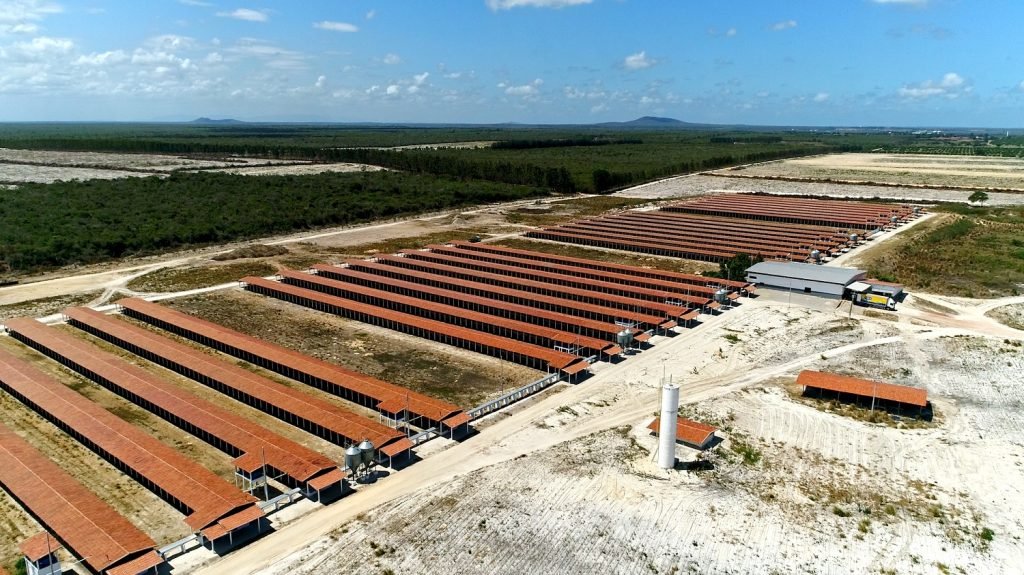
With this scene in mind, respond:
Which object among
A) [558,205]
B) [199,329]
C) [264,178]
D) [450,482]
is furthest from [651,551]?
[264,178]

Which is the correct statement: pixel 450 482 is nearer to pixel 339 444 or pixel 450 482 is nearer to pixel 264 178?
pixel 339 444

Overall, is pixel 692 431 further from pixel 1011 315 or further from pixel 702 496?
pixel 1011 315

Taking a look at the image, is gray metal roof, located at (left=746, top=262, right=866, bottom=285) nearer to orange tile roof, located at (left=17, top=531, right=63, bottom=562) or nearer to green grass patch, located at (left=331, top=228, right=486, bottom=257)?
green grass patch, located at (left=331, top=228, right=486, bottom=257)

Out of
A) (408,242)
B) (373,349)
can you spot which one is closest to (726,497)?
(373,349)

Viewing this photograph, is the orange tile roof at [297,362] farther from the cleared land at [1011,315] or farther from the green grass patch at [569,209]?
the green grass patch at [569,209]

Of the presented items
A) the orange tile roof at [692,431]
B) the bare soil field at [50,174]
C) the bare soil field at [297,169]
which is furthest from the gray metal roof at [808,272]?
the bare soil field at [50,174]

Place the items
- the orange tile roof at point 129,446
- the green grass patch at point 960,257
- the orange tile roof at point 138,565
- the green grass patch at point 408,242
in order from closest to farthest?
the orange tile roof at point 138,565 → the orange tile roof at point 129,446 → the green grass patch at point 960,257 → the green grass patch at point 408,242

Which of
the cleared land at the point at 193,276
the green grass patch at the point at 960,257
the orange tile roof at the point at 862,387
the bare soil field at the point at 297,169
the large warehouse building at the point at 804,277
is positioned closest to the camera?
the orange tile roof at the point at 862,387

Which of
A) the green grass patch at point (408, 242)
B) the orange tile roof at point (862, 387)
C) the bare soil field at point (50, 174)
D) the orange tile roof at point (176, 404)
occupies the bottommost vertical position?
the orange tile roof at point (176, 404)
